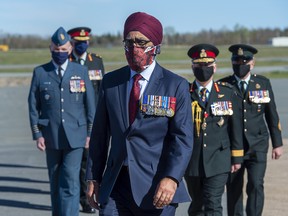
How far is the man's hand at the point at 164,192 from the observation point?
4652 millimetres

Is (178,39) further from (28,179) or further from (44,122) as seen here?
(44,122)

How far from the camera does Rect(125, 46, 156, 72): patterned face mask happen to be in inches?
189

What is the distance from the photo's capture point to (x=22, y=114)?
2150cm

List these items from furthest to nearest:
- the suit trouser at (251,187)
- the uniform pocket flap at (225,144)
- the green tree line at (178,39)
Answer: the green tree line at (178,39) < the suit trouser at (251,187) < the uniform pocket flap at (225,144)

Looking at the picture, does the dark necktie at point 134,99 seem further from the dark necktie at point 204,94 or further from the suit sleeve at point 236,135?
the suit sleeve at point 236,135

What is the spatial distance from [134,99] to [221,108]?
8.57 ft

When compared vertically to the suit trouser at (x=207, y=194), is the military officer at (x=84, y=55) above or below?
above

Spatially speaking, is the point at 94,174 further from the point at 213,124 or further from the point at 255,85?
the point at 255,85

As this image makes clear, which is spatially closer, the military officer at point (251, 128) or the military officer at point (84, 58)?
the military officer at point (251, 128)

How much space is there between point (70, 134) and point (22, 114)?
A: 44.2 ft

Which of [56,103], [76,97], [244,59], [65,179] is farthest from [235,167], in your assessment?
[56,103]

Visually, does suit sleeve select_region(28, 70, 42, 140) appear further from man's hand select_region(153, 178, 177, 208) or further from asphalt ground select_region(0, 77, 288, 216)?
man's hand select_region(153, 178, 177, 208)

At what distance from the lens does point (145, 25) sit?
4.80 meters

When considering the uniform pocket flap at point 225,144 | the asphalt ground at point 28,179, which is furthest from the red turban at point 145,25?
the asphalt ground at point 28,179
